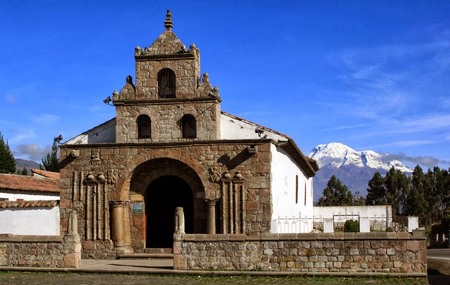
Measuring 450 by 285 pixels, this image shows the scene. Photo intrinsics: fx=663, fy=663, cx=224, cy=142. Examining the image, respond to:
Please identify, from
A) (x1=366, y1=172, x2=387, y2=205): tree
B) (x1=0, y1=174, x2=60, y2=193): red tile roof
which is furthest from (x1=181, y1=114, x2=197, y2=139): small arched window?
(x1=366, y1=172, x2=387, y2=205): tree

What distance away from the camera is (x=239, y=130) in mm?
24734

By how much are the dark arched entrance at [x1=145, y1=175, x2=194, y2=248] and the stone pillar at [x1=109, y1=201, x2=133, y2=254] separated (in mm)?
1112

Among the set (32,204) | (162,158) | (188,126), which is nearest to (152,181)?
(162,158)

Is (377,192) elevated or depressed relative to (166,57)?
depressed

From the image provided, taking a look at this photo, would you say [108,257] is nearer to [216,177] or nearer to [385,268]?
[216,177]

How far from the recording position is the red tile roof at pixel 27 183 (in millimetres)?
32344

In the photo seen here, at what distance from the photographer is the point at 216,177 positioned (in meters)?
24.0

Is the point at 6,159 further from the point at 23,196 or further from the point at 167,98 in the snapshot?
the point at 167,98

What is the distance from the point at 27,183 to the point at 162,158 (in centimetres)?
1296

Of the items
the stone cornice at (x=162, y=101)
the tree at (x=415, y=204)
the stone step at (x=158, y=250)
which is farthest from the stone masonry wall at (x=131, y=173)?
the tree at (x=415, y=204)

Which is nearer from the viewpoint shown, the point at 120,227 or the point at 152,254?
the point at 152,254

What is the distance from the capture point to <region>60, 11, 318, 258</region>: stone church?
23.8 metres

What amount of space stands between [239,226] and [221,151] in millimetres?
2783

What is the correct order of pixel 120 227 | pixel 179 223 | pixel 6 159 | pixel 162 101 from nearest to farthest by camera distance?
pixel 179 223, pixel 120 227, pixel 162 101, pixel 6 159
